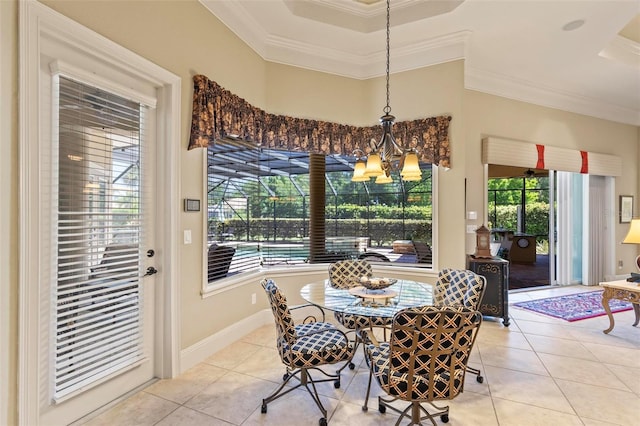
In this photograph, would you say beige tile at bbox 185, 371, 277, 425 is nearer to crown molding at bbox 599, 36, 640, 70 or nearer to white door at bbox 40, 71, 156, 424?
white door at bbox 40, 71, 156, 424

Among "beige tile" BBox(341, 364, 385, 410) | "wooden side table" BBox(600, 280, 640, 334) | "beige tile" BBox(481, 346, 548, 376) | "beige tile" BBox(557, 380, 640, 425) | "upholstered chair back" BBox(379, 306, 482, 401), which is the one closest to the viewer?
"upholstered chair back" BBox(379, 306, 482, 401)

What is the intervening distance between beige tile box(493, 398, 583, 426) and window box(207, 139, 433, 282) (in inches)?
81.2

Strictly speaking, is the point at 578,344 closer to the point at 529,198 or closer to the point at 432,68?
the point at 432,68

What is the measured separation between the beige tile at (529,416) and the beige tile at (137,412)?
231 centimetres

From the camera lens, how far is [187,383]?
2.58m

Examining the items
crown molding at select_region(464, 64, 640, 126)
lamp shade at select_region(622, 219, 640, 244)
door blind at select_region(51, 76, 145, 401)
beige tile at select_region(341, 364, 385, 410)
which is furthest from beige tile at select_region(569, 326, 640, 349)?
door blind at select_region(51, 76, 145, 401)

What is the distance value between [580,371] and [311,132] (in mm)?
3689

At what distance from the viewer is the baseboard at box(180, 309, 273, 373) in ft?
9.23

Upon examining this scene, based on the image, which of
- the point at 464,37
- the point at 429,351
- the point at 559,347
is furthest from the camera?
the point at 464,37

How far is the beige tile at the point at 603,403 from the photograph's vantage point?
2.21 meters

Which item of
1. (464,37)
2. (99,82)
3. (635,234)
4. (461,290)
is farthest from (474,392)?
(464,37)

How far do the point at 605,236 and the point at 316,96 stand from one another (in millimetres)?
6293

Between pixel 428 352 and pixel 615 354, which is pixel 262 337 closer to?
pixel 428 352

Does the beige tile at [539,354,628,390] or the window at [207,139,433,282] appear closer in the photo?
the beige tile at [539,354,628,390]
